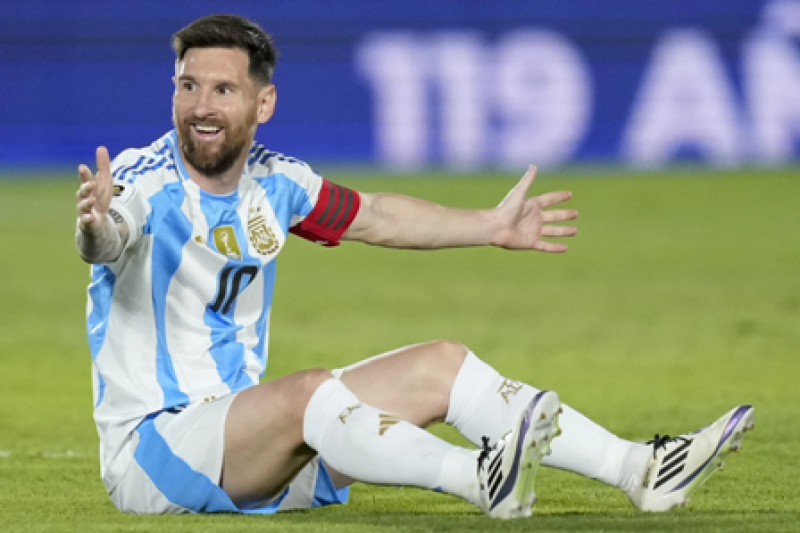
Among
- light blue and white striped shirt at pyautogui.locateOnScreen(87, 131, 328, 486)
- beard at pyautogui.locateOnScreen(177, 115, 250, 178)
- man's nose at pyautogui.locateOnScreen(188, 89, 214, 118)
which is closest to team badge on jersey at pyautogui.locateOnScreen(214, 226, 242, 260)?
light blue and white striped shirt at pyautogui.locateOnScreen(87, 131, 328, 486)

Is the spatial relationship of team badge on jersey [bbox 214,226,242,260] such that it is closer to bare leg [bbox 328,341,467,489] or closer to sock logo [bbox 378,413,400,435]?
bare leg [bbox 328,341,467,489]

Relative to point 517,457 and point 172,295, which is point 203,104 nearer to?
point 172,295

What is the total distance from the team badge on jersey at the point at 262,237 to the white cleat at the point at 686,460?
1133 mm

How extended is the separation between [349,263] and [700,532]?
8578 millimetres

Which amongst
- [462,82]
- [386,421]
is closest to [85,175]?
[386,421]

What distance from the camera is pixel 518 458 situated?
3334 millimetres

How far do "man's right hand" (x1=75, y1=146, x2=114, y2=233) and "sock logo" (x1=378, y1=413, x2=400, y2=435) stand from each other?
807 mm

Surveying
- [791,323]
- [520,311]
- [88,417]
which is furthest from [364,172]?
[88,417]

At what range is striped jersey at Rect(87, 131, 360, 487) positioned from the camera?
12.6 feet

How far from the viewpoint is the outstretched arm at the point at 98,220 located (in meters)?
3.52

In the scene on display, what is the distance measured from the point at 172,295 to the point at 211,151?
40 cm

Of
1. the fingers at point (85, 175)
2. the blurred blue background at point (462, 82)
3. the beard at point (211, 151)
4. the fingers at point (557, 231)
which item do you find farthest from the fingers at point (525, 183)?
the blurred blue background at point (462, 82)

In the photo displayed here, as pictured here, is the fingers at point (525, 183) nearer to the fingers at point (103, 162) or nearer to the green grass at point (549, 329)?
the green grass at point (549, 329)

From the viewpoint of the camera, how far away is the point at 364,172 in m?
14.6
